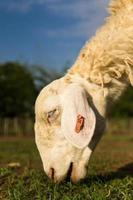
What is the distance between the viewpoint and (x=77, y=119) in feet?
21.5

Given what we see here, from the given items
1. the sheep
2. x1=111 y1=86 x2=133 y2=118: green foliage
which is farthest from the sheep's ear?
x1=111 y1=86 x2=133 y2=118: green foliage

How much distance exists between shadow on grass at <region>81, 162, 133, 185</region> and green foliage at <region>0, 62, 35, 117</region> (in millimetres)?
39358

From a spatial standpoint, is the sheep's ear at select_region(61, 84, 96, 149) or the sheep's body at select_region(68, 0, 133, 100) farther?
the sheep's body at select_region(68, 0, 133, 100)

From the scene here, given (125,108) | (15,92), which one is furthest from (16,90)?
(125,108)

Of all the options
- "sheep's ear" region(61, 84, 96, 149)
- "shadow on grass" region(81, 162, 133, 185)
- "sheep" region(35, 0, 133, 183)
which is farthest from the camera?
"shadow on grass" region(81, 162, 133, 185)

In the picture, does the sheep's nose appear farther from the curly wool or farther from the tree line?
the tree line

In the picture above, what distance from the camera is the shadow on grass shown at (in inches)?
306

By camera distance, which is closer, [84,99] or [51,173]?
[84,99]

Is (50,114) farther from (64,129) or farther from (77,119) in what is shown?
(77,119)

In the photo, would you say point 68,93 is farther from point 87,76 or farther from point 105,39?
point 105,39

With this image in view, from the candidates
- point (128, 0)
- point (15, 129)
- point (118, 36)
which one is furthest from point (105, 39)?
point (15, 129)

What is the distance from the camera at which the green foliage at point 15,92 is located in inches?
1964

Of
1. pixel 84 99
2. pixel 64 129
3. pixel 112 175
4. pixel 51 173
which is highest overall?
pixel 84 99

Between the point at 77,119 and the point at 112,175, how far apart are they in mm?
2649
